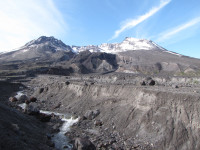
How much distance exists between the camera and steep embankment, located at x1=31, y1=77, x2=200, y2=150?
22047 millimetres

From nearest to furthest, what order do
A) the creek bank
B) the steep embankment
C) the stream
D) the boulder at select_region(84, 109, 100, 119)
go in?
the steep embankment
the stream
the creek bank
the boulder at select_region(84, 109, 100, 119)

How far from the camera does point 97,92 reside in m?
42.0

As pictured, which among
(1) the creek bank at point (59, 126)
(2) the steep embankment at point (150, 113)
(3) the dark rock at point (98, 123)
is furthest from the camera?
(3) the dark rock at point (98, 123)

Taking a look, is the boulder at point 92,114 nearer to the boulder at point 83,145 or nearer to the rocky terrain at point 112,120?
the rocky terrain at point 112,120

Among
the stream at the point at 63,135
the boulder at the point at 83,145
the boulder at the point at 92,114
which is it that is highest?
the boulder at the point at 92,114

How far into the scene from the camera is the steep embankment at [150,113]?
22.0m

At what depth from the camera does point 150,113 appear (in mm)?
26969

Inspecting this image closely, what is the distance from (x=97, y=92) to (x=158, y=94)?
668 inches

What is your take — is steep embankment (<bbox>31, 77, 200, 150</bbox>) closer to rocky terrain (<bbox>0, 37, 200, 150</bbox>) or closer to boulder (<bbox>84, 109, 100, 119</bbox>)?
rocky terrain (<bbox>0, 37, 200, 150</bbox>)

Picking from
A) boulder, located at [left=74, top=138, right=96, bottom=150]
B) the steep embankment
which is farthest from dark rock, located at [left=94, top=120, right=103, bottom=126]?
boulder, located at [left=74, top=138, right=96, bottom=150]

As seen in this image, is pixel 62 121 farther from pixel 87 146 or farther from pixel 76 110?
pixel 87 146

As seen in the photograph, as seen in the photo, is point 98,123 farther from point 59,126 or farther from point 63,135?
point 59,126

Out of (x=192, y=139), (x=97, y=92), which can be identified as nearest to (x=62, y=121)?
(x=97, y=92)

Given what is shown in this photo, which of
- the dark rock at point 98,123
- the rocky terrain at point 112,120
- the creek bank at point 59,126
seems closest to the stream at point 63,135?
the creek bank at point 59,126
